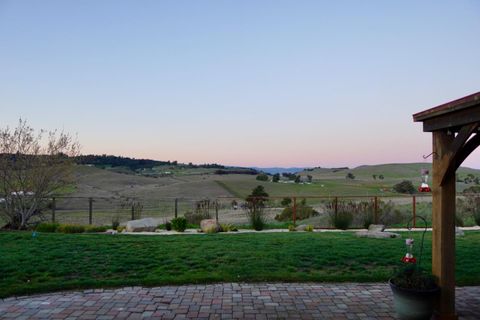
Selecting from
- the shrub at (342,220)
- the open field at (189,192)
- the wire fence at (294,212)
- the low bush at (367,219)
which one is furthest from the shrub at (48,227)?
the low bush at (367,219)

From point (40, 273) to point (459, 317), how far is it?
6.25m

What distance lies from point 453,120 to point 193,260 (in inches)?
206

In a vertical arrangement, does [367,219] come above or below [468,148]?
below

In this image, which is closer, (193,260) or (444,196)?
(444,196)

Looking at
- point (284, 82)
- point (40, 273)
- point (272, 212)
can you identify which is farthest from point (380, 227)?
point (40, 273)

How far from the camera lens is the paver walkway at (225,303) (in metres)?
4.78

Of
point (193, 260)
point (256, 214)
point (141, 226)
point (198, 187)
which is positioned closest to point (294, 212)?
point (256, 214)

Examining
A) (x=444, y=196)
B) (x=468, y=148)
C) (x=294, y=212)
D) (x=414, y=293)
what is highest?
(x=468, y=148)

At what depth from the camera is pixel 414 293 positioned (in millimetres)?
4289

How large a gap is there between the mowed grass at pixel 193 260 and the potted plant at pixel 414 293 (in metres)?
1.96

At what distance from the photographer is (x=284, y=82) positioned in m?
15.4

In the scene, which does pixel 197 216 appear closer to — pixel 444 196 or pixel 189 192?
pixel 444 196

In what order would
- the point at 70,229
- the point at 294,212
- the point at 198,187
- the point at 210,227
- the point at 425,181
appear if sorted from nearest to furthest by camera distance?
1. the point at 425,181
2. the point at 70,229
3. the point at 210,227
4. the point at 294,212
5. the point at 198,187

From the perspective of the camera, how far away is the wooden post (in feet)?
14.4
